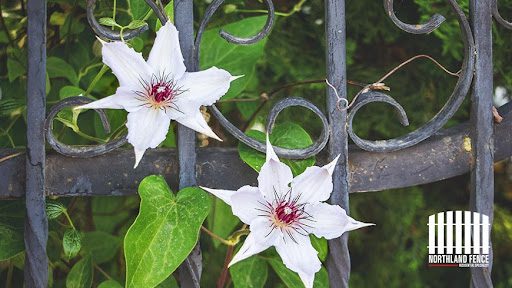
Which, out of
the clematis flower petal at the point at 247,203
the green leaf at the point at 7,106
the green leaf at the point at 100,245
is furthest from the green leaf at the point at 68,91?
the clematis flower petal at the point at 247,203

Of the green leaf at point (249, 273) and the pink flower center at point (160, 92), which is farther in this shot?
the green leaf at point (249, 273)

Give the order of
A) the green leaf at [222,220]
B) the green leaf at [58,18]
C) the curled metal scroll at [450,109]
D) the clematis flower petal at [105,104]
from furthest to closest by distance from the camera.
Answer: the green leaf at [58,18] < the green leaf at [222,220] < the curled metal scroll at [450,109] < the clematis flower petal at [105,104]

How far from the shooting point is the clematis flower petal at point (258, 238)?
3.28 ft

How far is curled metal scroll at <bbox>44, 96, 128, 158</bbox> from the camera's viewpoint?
1003 millimetres

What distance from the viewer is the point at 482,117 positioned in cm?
110

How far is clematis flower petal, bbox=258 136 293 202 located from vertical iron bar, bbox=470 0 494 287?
29 centimetres

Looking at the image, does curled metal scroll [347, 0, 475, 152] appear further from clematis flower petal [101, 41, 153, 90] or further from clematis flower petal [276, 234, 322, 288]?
clematis flower petal [101, 41, 153, 90]

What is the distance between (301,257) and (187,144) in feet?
0.69

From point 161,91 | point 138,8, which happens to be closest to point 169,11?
point 138,8

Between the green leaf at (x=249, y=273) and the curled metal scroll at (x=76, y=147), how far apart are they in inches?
11.5

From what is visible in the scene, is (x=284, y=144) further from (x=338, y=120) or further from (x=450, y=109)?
(x=450, y=109)

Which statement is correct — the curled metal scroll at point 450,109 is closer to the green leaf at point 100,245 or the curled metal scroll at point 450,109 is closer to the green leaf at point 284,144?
the green leaf at point 284,144

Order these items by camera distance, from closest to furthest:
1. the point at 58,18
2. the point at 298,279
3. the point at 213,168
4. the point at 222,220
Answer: the point at 213,168 → the point at 298,279 → the point at 222,220 → the point at 58,18

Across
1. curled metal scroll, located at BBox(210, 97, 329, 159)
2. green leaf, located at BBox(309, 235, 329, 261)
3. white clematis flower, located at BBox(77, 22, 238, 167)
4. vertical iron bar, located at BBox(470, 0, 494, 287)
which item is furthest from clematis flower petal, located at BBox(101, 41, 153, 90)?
vertical iron bar, located at BBox(470, 0, 494, 287)
